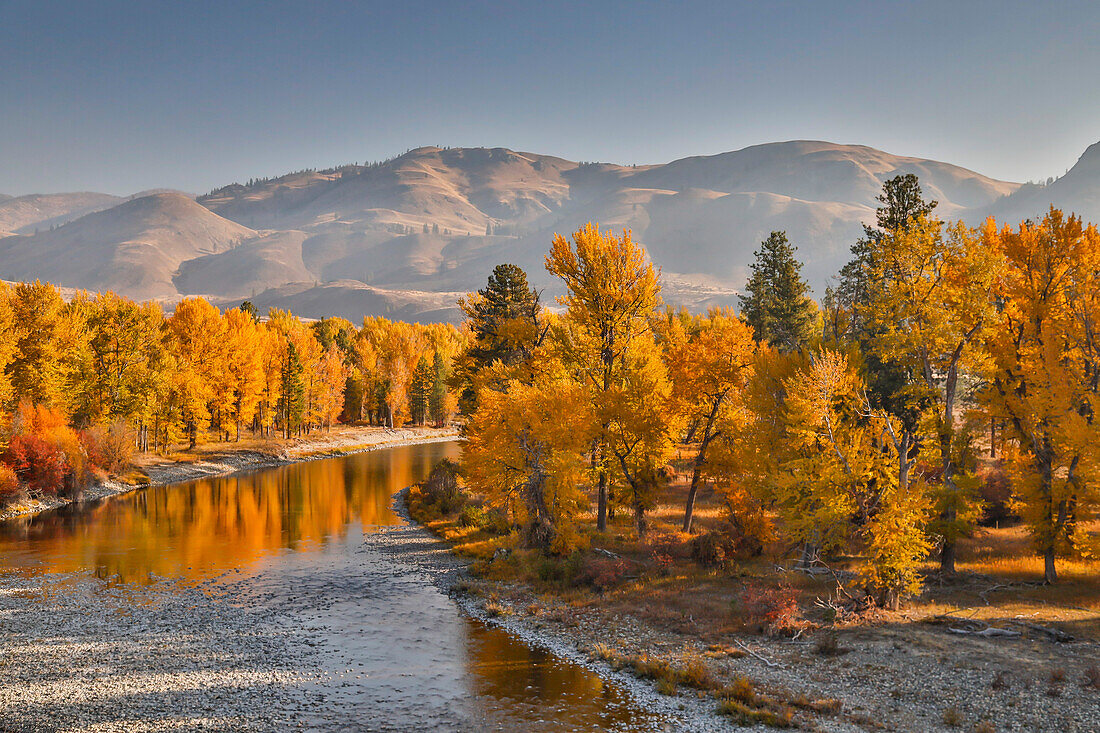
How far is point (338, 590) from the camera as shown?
32375mm

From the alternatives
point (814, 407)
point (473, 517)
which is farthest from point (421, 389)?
point (814, 407)

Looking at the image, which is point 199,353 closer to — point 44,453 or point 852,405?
point 44,453

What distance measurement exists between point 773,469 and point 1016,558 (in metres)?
12.1

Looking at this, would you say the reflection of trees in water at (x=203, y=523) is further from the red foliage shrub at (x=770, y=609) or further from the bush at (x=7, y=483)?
the red foliage shrub at (x=770, y=609)

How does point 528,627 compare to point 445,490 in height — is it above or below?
A: below

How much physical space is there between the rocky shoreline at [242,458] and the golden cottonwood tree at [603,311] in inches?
1697

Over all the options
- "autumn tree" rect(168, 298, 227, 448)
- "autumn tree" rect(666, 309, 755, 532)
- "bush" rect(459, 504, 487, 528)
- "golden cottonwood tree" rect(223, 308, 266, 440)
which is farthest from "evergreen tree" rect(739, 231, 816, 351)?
"autumn tree" rect(168, 298, 227, 448)

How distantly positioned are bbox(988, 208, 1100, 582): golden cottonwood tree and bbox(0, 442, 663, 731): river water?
66.2ft

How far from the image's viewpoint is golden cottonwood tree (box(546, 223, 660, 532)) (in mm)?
35875

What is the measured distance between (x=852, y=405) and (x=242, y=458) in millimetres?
71067

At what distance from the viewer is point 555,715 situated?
1977 cm

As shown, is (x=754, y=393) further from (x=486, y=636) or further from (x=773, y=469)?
(x=486, y=636)

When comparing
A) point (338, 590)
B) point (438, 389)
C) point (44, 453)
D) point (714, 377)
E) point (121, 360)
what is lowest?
point (338, 590)

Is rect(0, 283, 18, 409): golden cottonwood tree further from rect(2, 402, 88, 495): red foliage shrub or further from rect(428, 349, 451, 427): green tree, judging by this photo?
rect(428, 349, 451, 427): green tree
